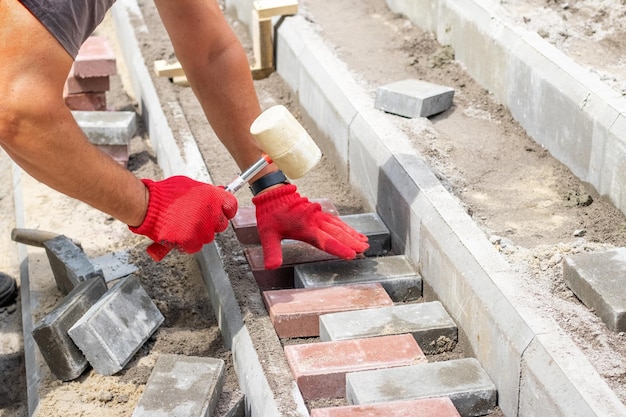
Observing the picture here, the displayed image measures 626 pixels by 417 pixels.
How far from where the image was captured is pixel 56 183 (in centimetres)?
330

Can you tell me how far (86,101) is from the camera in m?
6.06

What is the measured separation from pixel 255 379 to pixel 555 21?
3080 mm

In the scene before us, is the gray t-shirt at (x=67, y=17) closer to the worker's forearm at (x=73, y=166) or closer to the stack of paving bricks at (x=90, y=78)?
the worker's forearm at (x=73, y=166)

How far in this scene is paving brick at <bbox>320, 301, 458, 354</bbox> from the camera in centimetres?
363

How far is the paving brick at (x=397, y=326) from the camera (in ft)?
11.9

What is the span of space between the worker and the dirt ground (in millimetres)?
382

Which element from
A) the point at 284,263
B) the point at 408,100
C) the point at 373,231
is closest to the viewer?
the point at 284,263

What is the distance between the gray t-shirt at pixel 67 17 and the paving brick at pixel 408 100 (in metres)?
1.95

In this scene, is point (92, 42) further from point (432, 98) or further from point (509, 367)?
point (509, 367)

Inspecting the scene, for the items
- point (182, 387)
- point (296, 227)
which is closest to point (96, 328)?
point (182, 387)

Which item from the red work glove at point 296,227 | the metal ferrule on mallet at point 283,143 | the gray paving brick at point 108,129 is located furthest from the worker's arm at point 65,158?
the gray paving brick at point 108,129

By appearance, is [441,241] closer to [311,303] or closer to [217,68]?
[311,303]

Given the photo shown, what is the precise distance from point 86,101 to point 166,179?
2.67 metres

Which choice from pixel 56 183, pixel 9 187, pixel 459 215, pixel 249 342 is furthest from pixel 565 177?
pixel 9 187
